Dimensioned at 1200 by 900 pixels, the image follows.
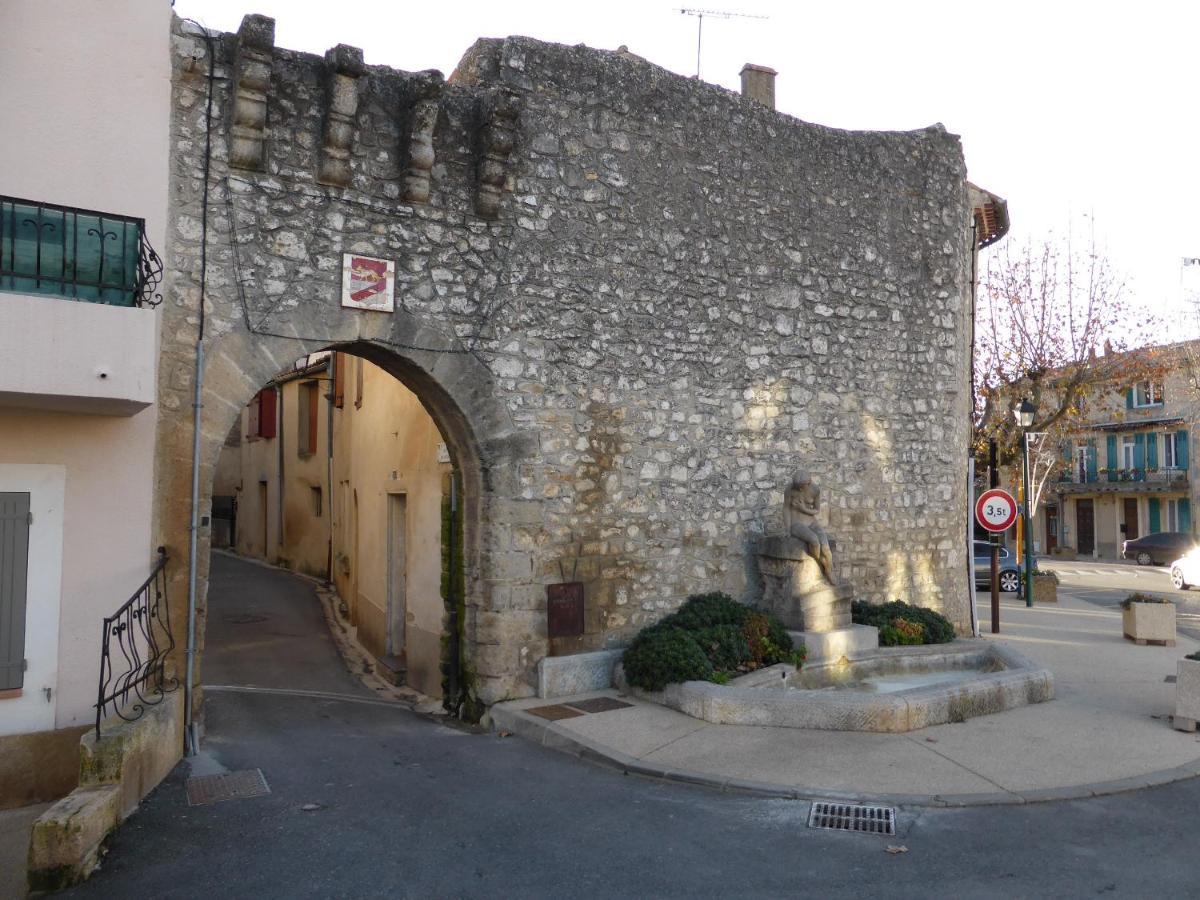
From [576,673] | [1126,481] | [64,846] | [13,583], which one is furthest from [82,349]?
[1126,481]

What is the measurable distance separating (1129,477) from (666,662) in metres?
37.4

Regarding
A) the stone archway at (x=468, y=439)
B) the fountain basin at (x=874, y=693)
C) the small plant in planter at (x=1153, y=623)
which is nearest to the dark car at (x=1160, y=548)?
the small plant in planter at (x=1153, y=623)

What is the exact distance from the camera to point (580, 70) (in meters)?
8.46

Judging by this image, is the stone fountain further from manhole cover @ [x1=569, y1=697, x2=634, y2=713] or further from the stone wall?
manhole cover @ [x1=569, y1=697, x2=634, y2=713]

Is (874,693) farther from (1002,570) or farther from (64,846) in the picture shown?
(1002,570)

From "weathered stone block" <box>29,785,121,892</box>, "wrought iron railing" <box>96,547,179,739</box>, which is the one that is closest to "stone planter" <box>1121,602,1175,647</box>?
"wrought iron railing" <box>96,547,179,739</box>

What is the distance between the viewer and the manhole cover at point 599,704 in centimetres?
758

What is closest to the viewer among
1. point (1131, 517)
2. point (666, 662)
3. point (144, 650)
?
point (144, 650)

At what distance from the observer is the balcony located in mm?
36312

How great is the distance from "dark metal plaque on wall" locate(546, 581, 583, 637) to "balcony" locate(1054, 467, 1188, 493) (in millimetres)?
35827

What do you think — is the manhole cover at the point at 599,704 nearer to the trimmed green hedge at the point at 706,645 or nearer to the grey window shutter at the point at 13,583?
the trimmed green hedge at the point at 706,645

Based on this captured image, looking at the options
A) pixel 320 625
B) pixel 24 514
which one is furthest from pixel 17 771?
pixel 320 625

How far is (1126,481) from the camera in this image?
125 ft

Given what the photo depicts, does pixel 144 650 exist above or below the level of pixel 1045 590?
above
